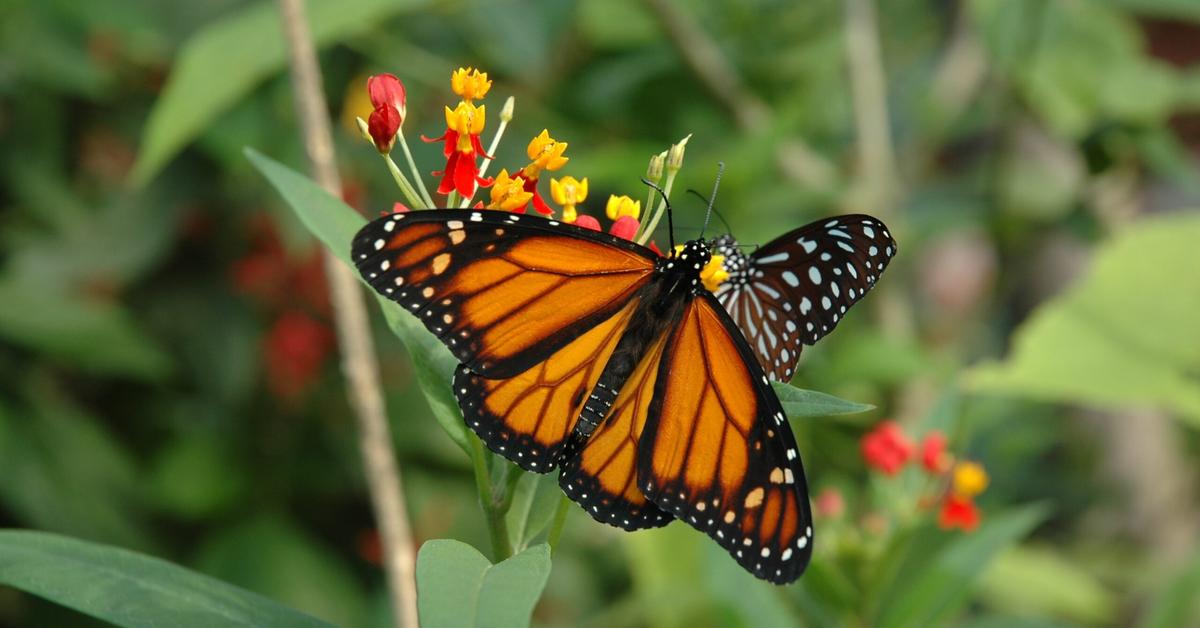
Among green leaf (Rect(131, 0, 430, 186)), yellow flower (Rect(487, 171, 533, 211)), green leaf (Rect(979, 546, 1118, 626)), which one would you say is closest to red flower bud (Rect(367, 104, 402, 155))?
yellow flower (Rect(487, 171, 533, 211))

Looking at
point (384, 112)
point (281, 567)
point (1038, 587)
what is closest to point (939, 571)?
point (384, 112)

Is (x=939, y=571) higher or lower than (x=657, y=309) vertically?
lower

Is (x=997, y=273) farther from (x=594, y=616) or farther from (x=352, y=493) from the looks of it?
(x=352, y=493)

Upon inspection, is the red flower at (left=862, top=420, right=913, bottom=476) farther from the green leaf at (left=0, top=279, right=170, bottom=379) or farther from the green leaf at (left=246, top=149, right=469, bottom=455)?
the green leaf at (left=0, top=279, right=170, bottom=379)

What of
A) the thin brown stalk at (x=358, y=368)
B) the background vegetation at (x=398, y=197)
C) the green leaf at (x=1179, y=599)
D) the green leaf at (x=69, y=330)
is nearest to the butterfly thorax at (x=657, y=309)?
the thin brown stalk at (x=358, y=368)

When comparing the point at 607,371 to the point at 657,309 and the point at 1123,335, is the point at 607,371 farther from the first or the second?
the point at 1123,335

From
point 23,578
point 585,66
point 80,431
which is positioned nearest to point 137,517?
point 80,431
